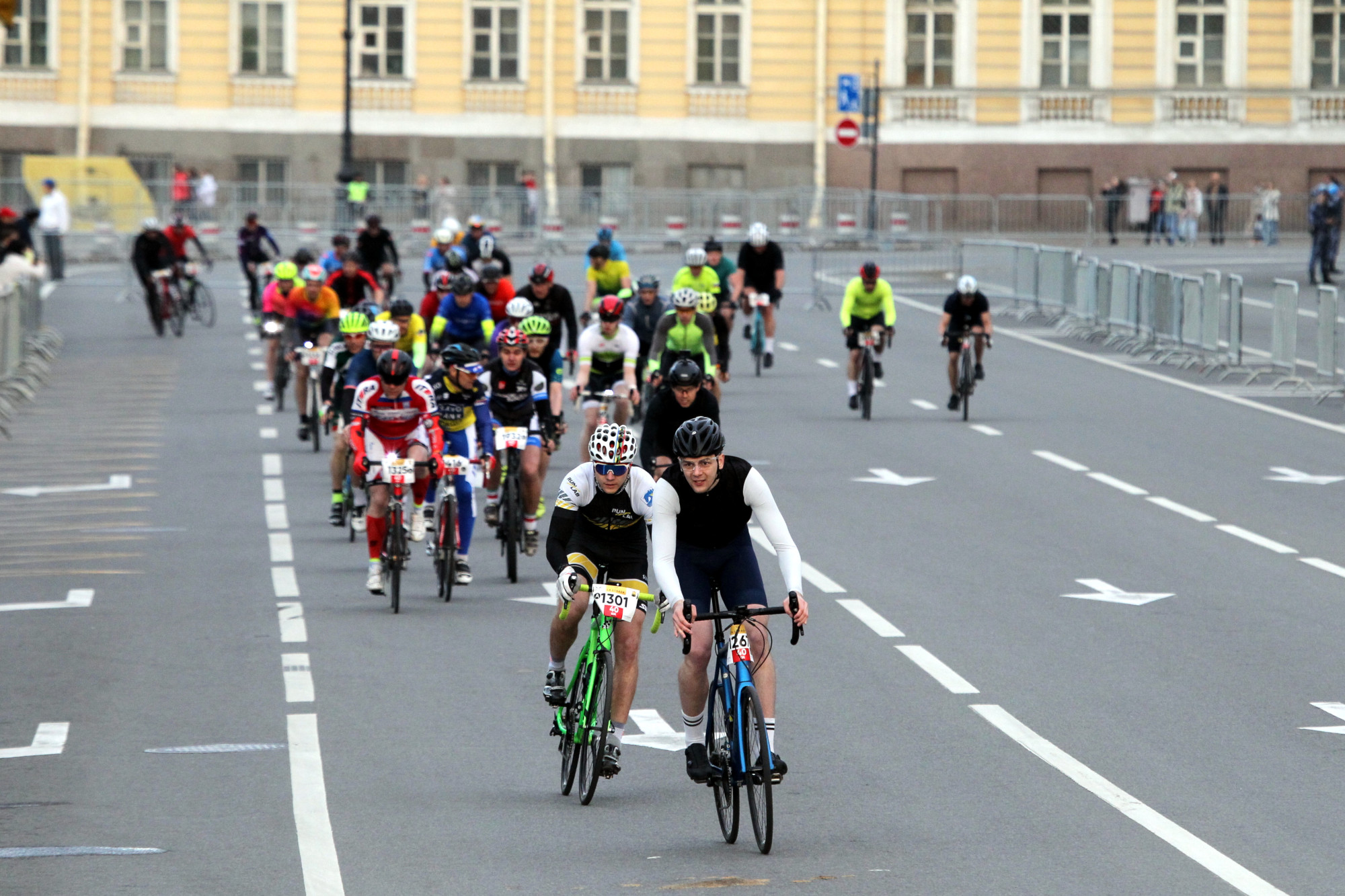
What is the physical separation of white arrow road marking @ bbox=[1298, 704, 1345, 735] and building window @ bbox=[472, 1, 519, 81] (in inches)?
1966

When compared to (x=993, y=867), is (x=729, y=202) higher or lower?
higher

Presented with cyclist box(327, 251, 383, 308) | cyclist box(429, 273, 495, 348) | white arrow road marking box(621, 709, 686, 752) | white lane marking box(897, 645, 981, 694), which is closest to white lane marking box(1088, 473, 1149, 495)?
cyclist box(429, 273, 495, 348)

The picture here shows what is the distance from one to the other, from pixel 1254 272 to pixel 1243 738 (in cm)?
3596

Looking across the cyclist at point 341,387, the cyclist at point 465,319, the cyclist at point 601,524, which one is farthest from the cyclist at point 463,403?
the cyclist at point 601,524

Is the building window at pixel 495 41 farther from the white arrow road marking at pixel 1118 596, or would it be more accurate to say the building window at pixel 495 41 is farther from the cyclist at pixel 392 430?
the white arrow road marking at pixel 1118 596

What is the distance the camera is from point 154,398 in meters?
28.0

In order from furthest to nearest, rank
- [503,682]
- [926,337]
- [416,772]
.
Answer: [926,337] < [503,682] < [416,772]

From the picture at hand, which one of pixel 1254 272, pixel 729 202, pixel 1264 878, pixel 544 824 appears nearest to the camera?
pixel 1264 878

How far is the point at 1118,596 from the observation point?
14.9 m

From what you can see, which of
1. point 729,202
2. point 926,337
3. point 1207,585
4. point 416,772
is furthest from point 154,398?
point 729,202

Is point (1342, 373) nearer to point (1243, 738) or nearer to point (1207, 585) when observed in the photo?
point (1207, 585)

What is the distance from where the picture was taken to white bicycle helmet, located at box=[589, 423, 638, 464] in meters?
10.1

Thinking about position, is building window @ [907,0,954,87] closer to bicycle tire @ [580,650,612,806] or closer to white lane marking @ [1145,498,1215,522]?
white lane marking @ [1145,498,1215,522]

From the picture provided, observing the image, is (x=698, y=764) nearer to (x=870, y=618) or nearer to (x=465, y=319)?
(x=870, y=618)
